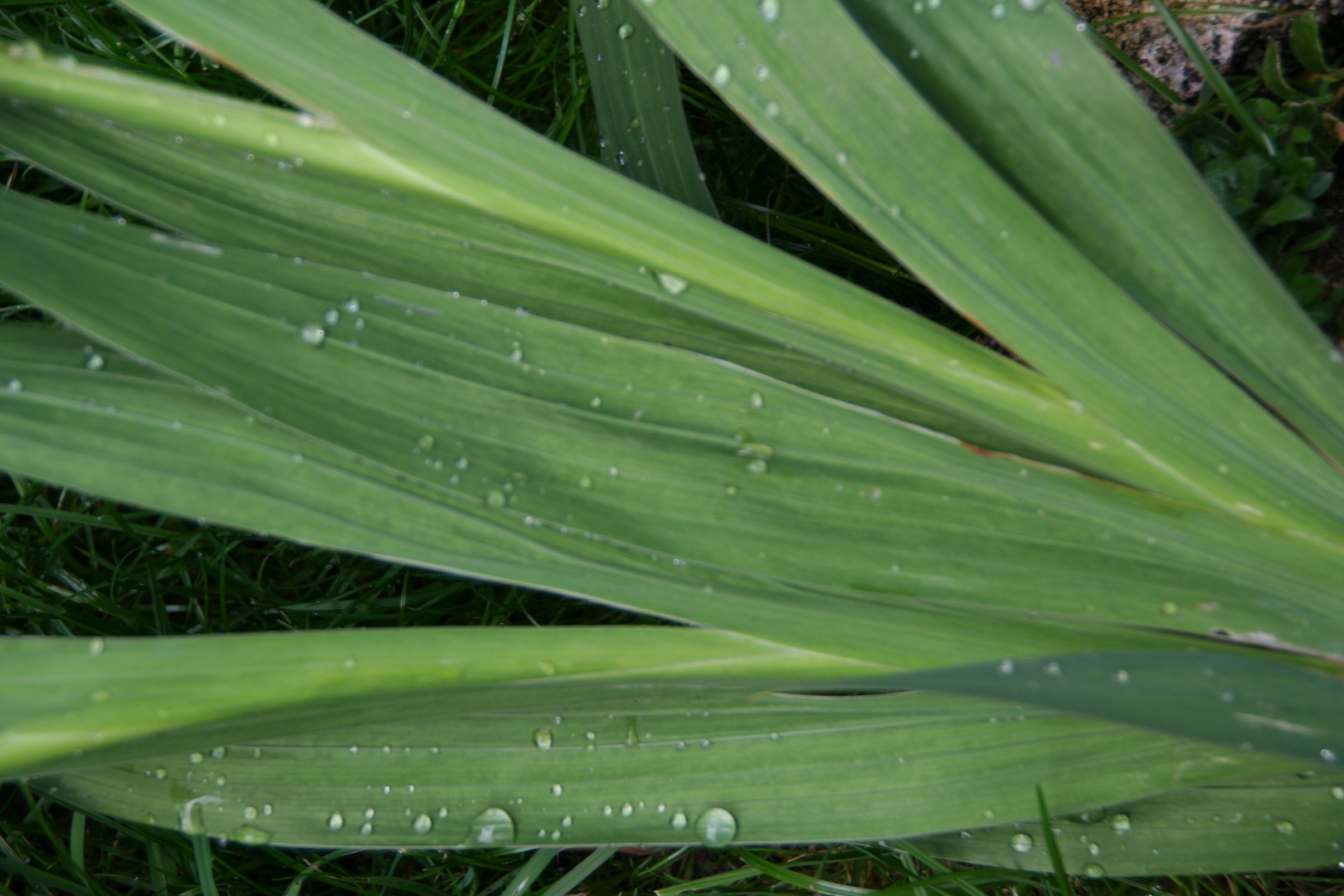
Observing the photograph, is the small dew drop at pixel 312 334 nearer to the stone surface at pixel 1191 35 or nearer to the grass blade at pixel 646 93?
the grass blade at pixel 646 93

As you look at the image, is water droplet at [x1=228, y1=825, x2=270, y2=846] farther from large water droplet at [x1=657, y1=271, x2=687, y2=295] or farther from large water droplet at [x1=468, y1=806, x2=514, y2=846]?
large water droplet at [x1=657, y1=271, x2=687, y2=295]

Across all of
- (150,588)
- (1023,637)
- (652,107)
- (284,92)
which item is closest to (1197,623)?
(1023,637)

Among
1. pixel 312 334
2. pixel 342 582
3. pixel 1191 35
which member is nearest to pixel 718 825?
pixel 312 334

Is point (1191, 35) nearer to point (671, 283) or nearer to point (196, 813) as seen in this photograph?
point (671, 283)

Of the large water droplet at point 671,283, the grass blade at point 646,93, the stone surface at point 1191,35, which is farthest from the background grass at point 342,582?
the large water droplet at point 671,283

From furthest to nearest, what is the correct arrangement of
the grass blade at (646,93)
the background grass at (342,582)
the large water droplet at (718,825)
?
the background grass at (342,582), the grass blade at (646,93), the large water droplet at (718,825)

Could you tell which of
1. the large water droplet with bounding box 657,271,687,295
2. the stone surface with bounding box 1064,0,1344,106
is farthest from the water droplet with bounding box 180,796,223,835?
the stone surface with bounding box 1064,0,1344,106
